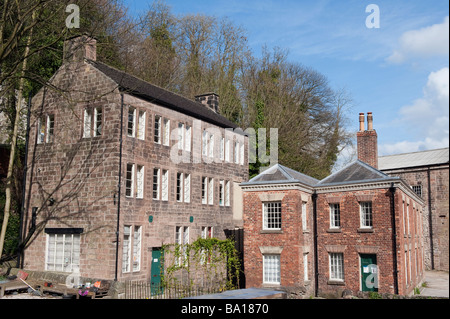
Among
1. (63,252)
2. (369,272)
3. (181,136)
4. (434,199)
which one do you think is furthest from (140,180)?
(434,199)

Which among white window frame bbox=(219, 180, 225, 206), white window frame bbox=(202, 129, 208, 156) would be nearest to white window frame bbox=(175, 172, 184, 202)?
white window frame bbox=(202, 129, 208, 156)

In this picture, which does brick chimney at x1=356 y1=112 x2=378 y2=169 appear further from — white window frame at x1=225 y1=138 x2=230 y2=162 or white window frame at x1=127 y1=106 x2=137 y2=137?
white window frame at x1=127 y1=106 x2=137 y2=137

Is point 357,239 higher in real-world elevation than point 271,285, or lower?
higher

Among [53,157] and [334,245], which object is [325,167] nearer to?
[334,245]

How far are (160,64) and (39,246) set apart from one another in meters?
24.2

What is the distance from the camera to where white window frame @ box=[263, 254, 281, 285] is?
23.2 meters

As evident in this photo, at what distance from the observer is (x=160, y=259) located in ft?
79.0

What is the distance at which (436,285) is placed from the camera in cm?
3008

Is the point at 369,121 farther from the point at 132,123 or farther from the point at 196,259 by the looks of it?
the point at 132,123

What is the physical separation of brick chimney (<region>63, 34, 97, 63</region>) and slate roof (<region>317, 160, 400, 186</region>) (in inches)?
590

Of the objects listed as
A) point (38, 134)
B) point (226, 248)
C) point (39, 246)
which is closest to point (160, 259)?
point (226, 248)

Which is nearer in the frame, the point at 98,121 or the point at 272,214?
the point at 98,121

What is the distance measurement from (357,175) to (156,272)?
40.1 ft

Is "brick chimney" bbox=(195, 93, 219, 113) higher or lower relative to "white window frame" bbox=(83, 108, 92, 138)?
higher
